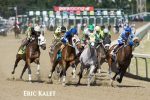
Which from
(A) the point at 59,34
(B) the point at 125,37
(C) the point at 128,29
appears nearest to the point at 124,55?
(B) the point at 125,37

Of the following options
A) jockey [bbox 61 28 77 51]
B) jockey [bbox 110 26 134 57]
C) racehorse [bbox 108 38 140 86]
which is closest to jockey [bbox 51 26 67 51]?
jockey [bbox 61 28 77 51]

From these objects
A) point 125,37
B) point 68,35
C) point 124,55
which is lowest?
point 124,55

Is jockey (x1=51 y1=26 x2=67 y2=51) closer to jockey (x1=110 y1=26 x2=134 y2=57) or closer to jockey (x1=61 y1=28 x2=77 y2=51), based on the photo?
jockey (x1=61 y1=28 x2=77 y2=51)

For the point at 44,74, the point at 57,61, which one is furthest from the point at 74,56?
the point at 44,74

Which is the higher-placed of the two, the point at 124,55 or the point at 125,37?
the point at 125,37

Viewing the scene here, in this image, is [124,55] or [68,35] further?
[124,55]

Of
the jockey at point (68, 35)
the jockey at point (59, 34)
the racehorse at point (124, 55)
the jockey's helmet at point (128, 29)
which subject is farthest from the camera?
the jockey at point (59, 34)

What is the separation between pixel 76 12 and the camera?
76.5 m

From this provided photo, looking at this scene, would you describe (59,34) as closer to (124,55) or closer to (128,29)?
(124,55)

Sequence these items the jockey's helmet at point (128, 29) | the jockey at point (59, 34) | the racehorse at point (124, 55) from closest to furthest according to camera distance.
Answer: the jockey's helmet at point (128, 29) → the racehorse at point (124, 55) → the jockey at point (59, 34)

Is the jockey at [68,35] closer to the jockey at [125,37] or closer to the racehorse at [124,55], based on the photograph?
the jockey at [125,37]

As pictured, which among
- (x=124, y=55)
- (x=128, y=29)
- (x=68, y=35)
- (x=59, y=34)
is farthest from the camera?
(x=59, y=34)

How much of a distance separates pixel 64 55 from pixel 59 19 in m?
51.7

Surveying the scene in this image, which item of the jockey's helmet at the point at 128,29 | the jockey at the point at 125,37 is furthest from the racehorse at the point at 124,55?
the jockey's helmet at the point at 128,29
